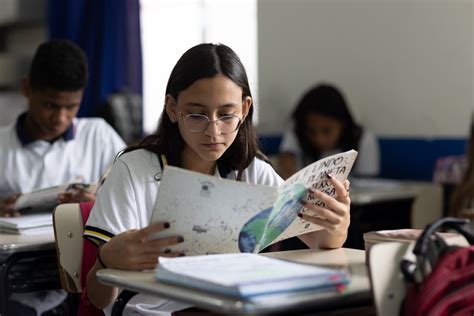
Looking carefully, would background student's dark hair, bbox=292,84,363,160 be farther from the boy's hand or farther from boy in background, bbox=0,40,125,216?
the boy's hand

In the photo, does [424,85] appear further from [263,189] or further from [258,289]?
[258,289]

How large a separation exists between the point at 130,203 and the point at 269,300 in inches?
26.8

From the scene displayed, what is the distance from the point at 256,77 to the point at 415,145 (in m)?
1.30

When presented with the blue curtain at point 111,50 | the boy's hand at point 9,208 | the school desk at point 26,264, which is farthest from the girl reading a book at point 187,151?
the blue curtain at point 111,50

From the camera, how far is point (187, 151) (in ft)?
7.08

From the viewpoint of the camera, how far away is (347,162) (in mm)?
1956

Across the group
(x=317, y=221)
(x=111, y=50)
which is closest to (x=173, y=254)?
(x=317, y=221)

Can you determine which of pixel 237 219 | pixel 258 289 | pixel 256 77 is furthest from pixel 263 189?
pixel 256 77

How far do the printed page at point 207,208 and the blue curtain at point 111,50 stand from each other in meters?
3.73

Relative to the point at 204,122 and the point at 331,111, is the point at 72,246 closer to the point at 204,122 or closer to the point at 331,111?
the point at 204,122

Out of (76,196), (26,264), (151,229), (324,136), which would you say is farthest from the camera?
(324,136)

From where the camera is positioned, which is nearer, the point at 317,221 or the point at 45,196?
the point at 317,221

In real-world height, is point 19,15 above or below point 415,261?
above

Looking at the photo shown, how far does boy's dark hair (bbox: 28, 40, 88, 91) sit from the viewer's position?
118 inches
